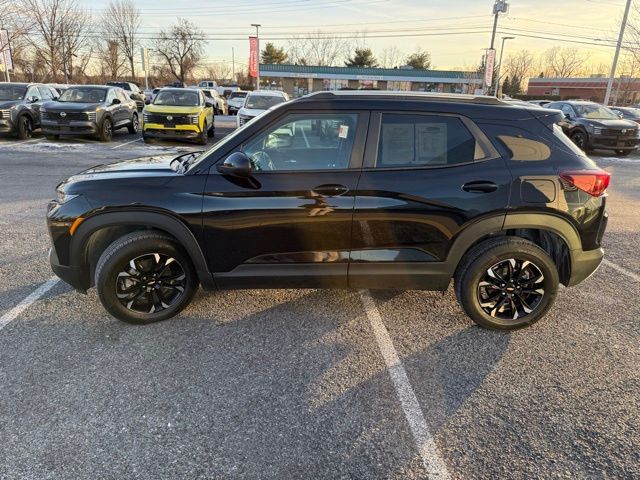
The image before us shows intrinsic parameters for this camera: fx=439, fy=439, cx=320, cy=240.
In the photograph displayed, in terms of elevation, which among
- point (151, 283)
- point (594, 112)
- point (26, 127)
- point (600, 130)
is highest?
point (594, 112)

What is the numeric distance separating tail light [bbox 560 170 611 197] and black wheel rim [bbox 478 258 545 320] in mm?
668

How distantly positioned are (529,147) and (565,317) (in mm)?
1538

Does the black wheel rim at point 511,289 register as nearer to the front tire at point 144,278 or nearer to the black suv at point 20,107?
the front tire at point 144,278

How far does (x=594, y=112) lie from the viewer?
15.5m

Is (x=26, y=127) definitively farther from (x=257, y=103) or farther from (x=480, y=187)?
(x=480, y=187)

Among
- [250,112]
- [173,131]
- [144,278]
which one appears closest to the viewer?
[144,278]

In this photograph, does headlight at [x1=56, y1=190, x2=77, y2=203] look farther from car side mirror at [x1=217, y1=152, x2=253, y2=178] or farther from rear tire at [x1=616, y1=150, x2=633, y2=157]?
rear tire at [x1=616, y1=150, x2=633, y2=157]

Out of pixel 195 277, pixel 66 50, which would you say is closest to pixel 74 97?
pixel 195 277

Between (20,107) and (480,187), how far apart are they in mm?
16130

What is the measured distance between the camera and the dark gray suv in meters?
13.6

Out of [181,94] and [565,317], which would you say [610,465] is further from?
[181,94]

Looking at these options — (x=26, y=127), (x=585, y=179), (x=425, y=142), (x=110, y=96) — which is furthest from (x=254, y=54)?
(x=585, y=179)

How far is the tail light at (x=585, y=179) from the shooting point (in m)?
3.28

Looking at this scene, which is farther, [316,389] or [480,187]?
[480,187]
